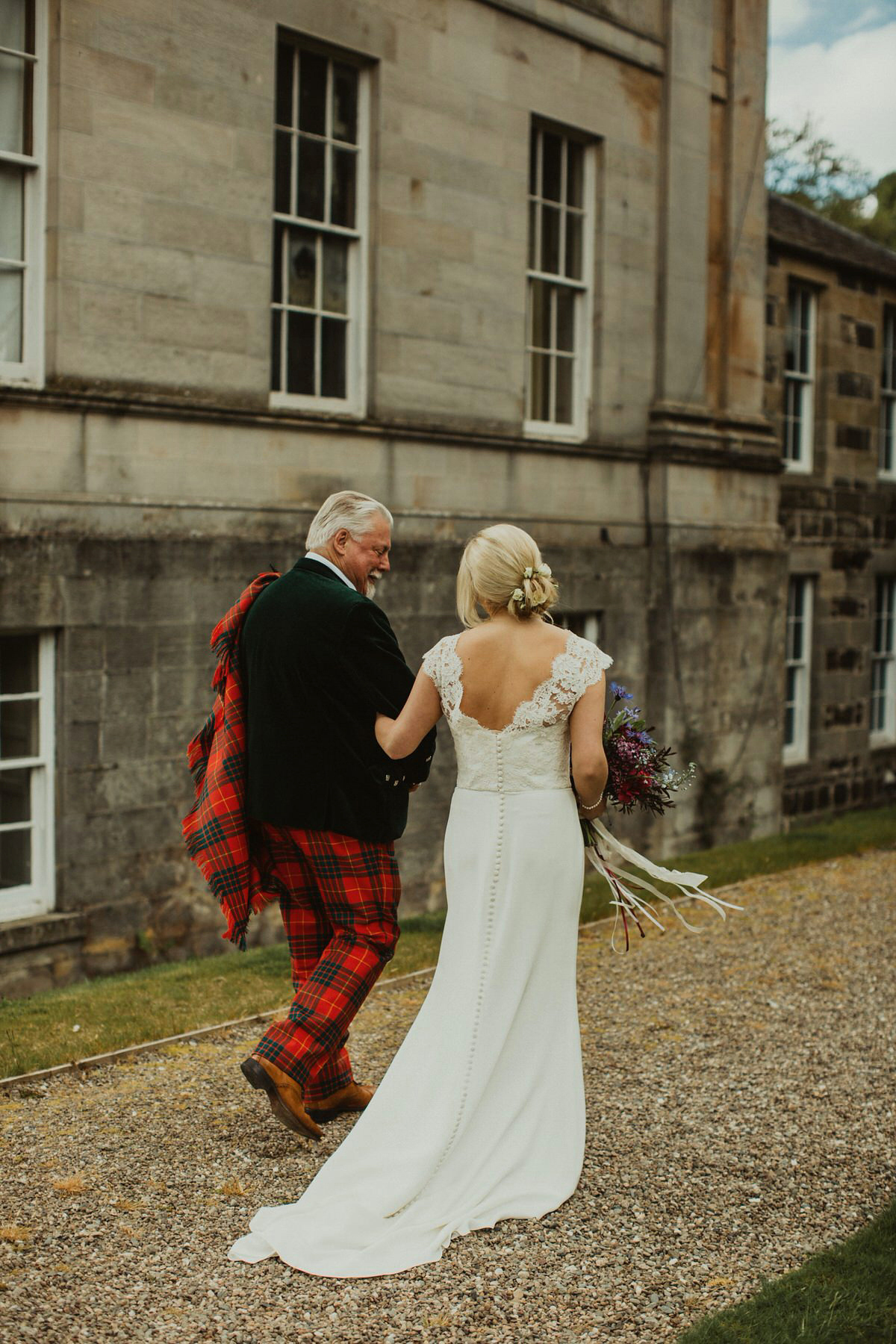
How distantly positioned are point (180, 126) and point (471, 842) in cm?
573

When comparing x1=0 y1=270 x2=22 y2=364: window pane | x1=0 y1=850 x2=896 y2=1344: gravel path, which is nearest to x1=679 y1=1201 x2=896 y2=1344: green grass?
x1=0 y1=850 x2=896 y2=1344: gravel path

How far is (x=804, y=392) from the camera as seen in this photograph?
A: 15094 mm

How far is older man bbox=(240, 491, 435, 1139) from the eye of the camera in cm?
454

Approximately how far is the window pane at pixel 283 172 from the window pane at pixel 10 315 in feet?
6.77

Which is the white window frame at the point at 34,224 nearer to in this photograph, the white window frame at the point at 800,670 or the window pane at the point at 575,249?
the window pane at the point at 575,249

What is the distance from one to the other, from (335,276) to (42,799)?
4.21 metres

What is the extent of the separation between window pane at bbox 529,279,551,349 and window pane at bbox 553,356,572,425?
0.24 m

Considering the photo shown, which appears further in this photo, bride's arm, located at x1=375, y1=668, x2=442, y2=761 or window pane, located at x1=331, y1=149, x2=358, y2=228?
window pane, located at x1=331, y1=149, x2=358, y2=228

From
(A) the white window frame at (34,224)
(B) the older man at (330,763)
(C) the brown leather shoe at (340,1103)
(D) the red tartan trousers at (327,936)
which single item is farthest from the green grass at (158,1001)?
(A) the white window frame at (34,224)

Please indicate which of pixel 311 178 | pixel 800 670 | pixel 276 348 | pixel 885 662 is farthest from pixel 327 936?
pixel 885 662

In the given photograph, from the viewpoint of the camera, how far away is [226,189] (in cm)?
848

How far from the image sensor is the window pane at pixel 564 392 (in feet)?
37.6

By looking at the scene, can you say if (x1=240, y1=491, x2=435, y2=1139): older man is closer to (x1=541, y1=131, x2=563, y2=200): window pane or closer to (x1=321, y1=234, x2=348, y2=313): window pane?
(x1=321, y1=234, x2=348, y2=313): window pane

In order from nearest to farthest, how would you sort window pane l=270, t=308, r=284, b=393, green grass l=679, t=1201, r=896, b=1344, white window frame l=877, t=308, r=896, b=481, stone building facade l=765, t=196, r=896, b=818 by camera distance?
green grass l=679, t=1201, r=896, b=1344 → window pane l=270, t=308, r=284, b=393 → stone building facade l=765, t=196, r=896, b=818 → white window frame l=877, t=308, r=896, b=481
